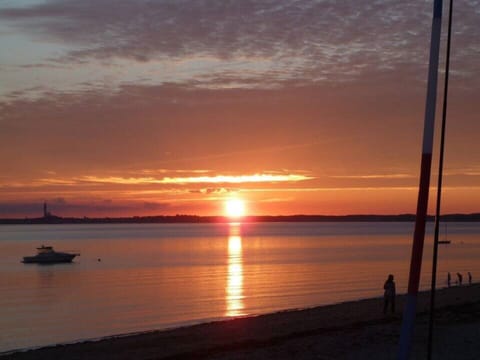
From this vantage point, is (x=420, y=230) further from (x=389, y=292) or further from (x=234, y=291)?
(x=234, y=291)

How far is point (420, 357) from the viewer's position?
16.6 meters

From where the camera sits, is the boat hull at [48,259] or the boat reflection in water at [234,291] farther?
the boat hull at [48,259]

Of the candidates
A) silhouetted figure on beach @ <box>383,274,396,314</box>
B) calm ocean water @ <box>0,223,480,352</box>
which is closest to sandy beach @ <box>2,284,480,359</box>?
silhouetted figure on beach @ <box>383,274,396,314</box>

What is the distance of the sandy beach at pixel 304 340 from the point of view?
59.2 feet

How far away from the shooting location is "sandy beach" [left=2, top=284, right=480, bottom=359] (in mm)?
18047

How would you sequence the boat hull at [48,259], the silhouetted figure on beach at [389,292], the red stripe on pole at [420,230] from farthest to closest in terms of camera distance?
the boat hull at [48,259], the silhouetted figure on beach at [389,292], the red stripe on pole at [420,230]

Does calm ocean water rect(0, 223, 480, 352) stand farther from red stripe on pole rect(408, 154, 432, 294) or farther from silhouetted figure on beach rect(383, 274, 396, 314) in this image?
red stripe on pole rect(408, 154, 432, 294)

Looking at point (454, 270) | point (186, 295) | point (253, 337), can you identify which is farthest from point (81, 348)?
point (454, 270)

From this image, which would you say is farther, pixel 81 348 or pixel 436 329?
pixel 81 348

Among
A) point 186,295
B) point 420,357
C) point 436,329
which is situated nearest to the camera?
point 420,357

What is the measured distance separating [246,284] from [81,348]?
3602 centimetres

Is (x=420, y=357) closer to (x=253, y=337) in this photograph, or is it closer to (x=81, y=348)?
(x=253, y=337)

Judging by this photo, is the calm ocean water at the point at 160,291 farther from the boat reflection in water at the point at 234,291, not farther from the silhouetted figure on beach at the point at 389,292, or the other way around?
the silhouetted figure on beach at the point at 389,292

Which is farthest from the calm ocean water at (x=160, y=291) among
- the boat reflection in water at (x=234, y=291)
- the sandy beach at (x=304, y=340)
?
the sandy beach at (x=304, y=340)
